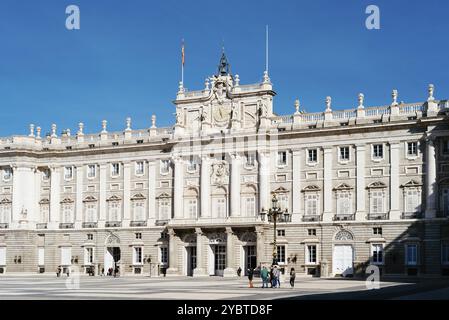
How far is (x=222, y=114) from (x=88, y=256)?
19.2 meters

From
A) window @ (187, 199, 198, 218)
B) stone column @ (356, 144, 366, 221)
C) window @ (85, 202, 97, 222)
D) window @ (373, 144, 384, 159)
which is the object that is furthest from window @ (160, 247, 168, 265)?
window @ (373, 144, 384, 159)

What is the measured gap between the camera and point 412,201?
217 ft

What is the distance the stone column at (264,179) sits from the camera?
71.7 metres

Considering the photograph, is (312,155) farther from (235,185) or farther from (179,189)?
(179,189)

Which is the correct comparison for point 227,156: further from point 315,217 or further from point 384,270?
point 384,270

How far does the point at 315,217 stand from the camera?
6988cm

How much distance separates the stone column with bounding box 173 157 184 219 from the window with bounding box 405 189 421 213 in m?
20.5

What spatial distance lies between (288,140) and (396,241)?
41.9 feet

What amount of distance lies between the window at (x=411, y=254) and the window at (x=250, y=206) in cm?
1374

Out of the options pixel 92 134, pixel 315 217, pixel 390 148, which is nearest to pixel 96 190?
pixel 92 134

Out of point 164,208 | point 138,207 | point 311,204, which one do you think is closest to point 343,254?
point 311,204

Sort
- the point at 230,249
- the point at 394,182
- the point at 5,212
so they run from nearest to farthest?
1. the point at 394,182
2. the point at 230,249
3. the point at 5,212

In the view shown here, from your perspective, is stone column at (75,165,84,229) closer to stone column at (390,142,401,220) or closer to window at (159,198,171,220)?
window at (159,198,171,220)

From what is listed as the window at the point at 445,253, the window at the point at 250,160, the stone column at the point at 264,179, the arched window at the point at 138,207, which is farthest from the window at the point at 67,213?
the window at the point at 445,253
